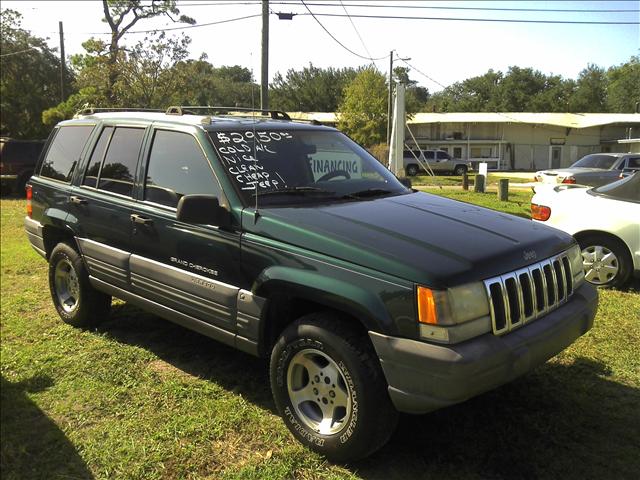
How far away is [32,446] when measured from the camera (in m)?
3.11

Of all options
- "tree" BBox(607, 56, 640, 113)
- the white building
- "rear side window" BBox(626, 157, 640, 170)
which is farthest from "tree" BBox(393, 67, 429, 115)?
"tree" BBox(607, 56, 640, 113)

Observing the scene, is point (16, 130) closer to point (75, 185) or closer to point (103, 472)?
point (75, 185)

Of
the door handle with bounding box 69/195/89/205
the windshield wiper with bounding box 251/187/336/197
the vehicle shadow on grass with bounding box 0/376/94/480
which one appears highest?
the windshield wiper with bounding box 251/187/336/197

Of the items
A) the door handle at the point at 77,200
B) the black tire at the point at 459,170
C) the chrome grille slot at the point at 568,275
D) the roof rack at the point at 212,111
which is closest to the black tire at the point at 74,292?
the door handle at the point at 77,200

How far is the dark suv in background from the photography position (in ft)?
54.5

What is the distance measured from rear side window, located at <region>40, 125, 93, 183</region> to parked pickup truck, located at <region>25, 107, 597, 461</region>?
0.27 metres

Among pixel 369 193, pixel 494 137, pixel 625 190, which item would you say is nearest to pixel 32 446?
pixel 369 193

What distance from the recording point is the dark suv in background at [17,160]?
54.5 feet

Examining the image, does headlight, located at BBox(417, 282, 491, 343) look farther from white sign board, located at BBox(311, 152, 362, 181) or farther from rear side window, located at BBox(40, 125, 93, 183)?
rear side window, located at BBox(40, 125, 93, 183)

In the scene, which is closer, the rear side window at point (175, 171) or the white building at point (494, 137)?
the rear side window at point (175, 171)

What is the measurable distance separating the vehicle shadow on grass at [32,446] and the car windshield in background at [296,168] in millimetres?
1783

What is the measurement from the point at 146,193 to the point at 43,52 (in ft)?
119

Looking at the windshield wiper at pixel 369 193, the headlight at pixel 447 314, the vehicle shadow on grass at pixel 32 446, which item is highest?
the windshield wiper at pixel 369 193

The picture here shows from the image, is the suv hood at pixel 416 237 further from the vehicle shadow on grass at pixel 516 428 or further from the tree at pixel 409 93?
the tree at pixel 409 93
